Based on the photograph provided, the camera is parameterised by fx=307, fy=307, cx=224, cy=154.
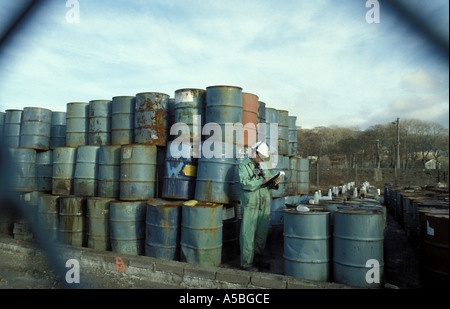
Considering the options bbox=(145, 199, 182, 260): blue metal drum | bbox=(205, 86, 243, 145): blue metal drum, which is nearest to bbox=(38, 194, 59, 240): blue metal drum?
bbox=(145, 199, 182, 260): blue metal drum

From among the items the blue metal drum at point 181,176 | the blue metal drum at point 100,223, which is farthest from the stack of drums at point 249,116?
the blue metal drum at point 100,223

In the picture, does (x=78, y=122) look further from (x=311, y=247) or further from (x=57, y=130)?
(x=311, y=247)

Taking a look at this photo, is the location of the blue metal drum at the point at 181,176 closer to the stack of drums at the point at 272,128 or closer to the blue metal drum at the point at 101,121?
the blue metal drum at the point at 101,121

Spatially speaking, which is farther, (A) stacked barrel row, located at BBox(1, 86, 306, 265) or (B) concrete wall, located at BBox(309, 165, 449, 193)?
(B) concrete wall, located at BBox(309, 165, 449, 193)

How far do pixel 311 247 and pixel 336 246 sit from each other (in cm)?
31

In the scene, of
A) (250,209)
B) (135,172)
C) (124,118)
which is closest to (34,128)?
(124,118)

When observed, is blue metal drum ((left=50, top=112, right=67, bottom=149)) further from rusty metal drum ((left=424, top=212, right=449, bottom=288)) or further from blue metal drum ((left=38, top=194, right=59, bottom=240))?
rusty metal drum ((left=424, top=212, right=449, bottom=288))

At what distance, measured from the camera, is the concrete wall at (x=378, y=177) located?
2614 cm

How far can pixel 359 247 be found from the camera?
12.2 ft

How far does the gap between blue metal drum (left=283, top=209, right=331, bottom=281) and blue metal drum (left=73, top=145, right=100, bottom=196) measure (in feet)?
14.6

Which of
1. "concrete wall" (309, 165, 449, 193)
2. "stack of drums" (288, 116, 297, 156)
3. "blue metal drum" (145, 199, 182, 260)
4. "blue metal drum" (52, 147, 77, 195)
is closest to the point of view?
"blue metal drum" (145, 199, 182, 260)

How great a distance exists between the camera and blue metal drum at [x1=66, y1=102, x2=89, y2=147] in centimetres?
727
